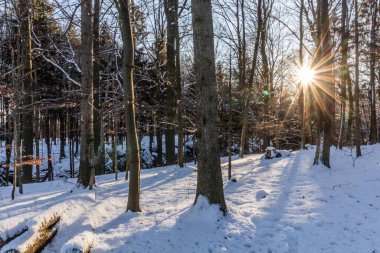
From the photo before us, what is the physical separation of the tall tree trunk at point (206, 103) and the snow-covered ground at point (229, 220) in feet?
1.31

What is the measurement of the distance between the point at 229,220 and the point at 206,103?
7.38 ft

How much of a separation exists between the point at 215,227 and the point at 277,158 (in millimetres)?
10765

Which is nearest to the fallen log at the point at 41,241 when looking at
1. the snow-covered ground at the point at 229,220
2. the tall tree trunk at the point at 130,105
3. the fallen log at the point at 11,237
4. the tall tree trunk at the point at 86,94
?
the snow-covered ground at the point at 229,220

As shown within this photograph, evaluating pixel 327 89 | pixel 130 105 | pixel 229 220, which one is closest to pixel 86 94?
pixel 130 105

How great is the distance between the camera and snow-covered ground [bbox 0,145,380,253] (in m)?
5.23

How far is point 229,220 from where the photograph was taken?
6078 millimetres

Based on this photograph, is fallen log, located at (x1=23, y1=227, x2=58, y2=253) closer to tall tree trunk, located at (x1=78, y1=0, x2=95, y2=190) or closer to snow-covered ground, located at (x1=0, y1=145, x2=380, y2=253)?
snow-covered ground, located at (x1=0, y1=145, x2=380, y2=253)

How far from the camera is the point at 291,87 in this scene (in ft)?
97.7

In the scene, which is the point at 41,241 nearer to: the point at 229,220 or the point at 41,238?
the point at 41,238

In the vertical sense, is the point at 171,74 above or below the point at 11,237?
above

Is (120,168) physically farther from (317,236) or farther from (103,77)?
(317,236)

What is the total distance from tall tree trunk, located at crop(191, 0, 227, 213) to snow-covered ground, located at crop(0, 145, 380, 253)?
399 millimetres

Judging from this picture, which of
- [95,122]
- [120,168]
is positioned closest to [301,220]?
[95,122]

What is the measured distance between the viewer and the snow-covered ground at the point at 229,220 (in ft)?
17.1
